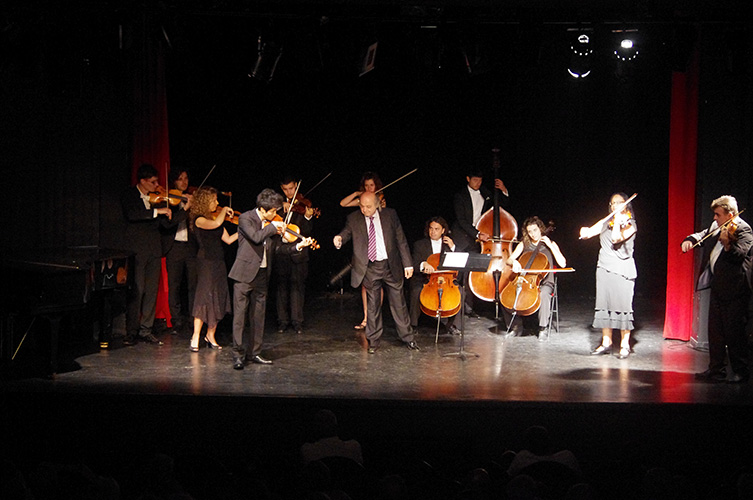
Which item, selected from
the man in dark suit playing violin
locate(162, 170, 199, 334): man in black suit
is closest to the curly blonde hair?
the man in dark suit playing violin

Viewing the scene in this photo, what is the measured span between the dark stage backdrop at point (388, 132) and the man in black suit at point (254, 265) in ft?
5.90

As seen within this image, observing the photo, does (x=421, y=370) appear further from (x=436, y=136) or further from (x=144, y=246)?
(x=436, y=136)

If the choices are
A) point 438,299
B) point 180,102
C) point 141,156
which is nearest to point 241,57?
point 180,102

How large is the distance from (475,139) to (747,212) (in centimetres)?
362

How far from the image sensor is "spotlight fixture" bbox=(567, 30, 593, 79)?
7539 mm

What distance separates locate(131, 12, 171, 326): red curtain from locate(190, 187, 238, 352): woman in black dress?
1.36 m

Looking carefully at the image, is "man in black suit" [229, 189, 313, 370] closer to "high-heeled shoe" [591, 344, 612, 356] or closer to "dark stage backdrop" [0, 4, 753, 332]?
"dark stage backdrop" [0, 4, 753, 332]

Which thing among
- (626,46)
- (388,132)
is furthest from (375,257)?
(388,132)

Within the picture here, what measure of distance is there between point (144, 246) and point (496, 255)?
355 centimetres

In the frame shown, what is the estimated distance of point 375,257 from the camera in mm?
7410

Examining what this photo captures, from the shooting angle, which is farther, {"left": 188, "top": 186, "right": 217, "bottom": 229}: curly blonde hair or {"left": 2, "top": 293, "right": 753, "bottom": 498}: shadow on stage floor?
{"left": 188, "top": 186, "right": 217, "bottom": 229}: curly blonde hair

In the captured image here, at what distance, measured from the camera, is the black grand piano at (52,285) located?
6.03 metres

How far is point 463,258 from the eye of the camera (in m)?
7.05

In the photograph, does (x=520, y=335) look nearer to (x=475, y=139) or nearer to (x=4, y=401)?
(x=475, y=139)
